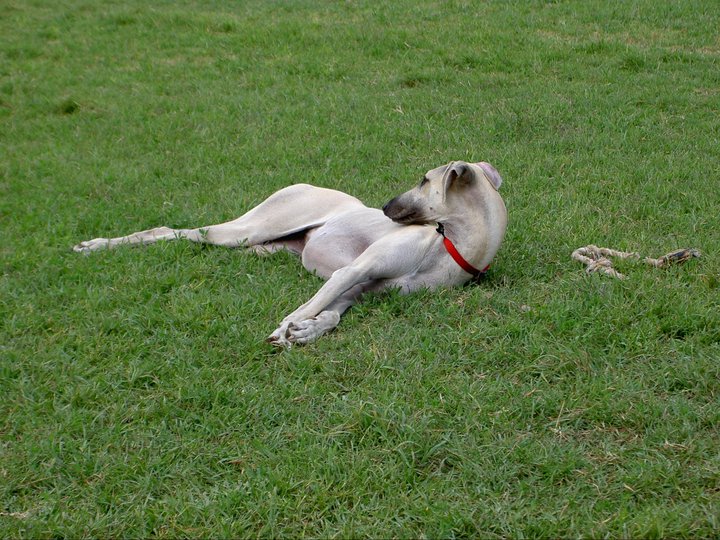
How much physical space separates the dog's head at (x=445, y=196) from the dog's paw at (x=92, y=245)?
7.14 ft

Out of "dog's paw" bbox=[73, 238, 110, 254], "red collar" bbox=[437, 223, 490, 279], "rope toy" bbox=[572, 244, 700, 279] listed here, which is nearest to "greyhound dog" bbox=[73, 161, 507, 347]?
"red collar" bbox=[437, 223, 490, 279]

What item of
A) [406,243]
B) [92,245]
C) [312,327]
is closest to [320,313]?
[312,327]

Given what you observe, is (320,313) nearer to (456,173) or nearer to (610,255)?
(456,173)

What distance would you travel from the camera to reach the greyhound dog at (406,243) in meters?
4.75

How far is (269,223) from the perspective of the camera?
588 cm

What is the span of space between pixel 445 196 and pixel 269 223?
147cm

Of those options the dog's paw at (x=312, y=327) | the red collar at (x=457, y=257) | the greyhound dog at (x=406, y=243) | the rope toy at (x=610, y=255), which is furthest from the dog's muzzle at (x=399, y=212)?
the rope toy at (x=610, y=255)

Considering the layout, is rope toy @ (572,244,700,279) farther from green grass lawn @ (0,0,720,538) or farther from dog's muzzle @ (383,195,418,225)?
dog's muzzle @ (383,195,418,225)

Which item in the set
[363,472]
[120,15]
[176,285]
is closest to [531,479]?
[363,472]

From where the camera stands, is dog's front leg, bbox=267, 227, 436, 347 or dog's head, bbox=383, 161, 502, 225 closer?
dog's front leg, bbox=267, 227, 436, 347

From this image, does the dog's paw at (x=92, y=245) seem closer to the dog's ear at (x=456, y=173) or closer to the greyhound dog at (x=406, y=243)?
the greyhound dog at (x=406, y=243)

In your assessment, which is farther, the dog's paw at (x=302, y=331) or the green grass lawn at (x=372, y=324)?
the dog's paw at (x=302, y=331)

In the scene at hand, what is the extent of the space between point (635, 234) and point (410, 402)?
8.73 ft

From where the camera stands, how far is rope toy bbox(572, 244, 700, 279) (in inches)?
198
